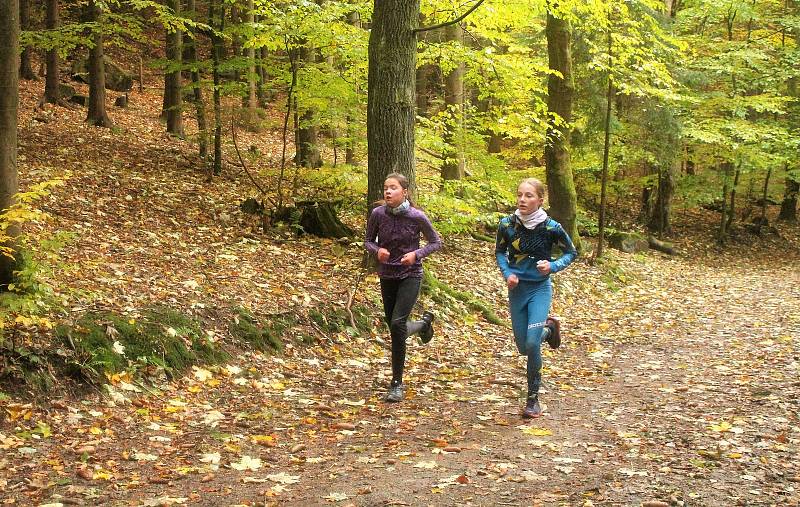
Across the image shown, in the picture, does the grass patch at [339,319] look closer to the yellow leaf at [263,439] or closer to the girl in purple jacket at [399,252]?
the girl in purple jacket at [399,252]

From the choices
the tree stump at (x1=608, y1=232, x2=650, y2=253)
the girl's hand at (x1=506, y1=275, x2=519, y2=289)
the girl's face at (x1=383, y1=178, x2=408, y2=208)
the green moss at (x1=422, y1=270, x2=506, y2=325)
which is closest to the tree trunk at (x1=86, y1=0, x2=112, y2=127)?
the green moss at (x1=422, y1=270, x2=506, y2=325)

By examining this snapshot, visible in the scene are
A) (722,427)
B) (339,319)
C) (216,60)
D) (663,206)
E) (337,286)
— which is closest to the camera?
(722,427)

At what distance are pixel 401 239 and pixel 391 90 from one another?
3.03m

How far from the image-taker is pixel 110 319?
6.18m

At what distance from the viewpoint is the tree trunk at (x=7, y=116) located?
570 cm

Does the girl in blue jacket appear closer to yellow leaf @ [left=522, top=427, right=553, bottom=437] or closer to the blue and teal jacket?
the blue and teal jacket

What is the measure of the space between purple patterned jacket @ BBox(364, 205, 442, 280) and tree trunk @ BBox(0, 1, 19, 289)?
3106 millimetres

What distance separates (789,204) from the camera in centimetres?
2777

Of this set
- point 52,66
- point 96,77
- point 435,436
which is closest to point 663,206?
point 96,77

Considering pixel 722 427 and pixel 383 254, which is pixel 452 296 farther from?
pixel 722 427

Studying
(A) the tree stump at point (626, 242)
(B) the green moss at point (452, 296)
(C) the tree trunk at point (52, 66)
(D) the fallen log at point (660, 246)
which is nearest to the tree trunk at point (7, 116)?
(B) the green moss at point (452, 296)

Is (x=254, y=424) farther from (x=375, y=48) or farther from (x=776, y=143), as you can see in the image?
(x=776, y=143)

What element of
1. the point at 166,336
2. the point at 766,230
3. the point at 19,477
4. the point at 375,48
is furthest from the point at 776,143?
the point at 19,477

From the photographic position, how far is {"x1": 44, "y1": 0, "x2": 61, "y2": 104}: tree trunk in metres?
18.0
